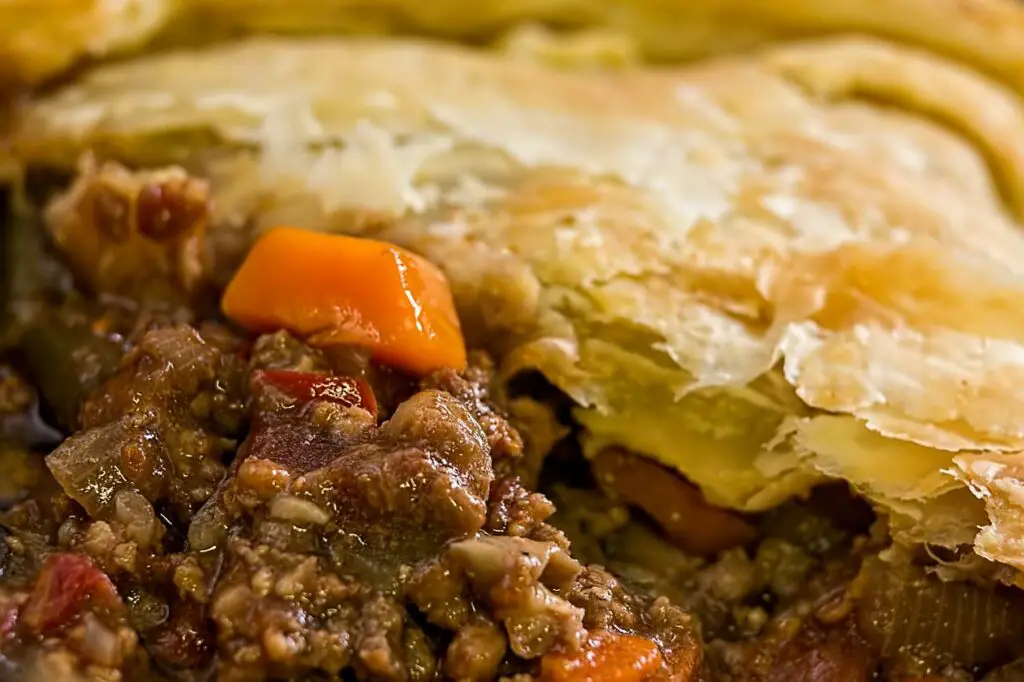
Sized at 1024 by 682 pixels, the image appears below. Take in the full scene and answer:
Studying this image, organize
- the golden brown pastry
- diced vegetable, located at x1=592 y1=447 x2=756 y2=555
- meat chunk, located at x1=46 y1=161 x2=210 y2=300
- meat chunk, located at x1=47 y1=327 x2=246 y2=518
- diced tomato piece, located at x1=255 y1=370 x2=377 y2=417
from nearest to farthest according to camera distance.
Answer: meat chunk, located at x1=47 y1=327 x2=246 y2=518 < diced tomato piece, located at x1=255 y1=370 x2=377 y2=417 < diced vegetable, located at x1=592 y1=447 x2=756 y2=555 < meat chunk, located at x1=46 y1=161 x2=210 y2=300 < the golden brown pastry

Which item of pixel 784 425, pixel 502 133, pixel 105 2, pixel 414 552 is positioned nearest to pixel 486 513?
pixel 414 552

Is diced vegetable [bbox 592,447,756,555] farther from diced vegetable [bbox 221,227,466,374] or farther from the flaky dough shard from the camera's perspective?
diced vegetable [bbox 221,227,466,374]

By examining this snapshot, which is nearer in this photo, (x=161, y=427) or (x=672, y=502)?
(x=161, y=427)

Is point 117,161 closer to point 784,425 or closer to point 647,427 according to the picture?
point 647,427

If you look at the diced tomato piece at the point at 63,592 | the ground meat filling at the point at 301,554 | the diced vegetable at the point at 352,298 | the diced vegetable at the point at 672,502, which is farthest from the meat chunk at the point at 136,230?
the diced vegetable at the point at 672,502

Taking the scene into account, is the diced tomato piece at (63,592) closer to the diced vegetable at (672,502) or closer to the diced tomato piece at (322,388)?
the diced tomato piece at (322,388)

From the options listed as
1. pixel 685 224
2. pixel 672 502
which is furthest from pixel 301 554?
pixel 685 224

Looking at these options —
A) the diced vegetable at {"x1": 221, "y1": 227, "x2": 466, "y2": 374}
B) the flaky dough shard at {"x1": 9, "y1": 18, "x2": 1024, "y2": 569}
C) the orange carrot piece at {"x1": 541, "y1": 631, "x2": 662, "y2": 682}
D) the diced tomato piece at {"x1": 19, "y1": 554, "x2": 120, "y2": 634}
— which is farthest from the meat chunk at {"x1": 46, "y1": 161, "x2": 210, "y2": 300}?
the orange carrot piece at {"x1": 541, "y1": 631, "x2": 662, "y2": 682}

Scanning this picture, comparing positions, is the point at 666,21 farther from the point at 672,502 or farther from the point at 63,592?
the point at 63,592
